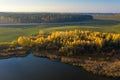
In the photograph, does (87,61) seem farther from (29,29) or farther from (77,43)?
(29,29)

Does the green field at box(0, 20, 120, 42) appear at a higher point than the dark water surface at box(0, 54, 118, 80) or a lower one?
higher

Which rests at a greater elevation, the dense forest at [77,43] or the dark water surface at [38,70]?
the dense forest at [77,43]

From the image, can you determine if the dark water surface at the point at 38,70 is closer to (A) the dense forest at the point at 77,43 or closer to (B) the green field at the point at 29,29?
(A) the dense forest at the point at 77,43

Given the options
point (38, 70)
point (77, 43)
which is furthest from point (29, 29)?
point (38, 70)

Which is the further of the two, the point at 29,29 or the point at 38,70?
the point at 29,29

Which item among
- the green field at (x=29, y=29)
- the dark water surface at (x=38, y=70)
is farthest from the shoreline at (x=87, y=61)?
the green field at (x=29, y=29)

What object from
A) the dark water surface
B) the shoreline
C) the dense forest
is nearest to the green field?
the dense forest

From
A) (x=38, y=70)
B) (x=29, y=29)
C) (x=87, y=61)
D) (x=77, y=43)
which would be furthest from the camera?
(x=29, y=29)

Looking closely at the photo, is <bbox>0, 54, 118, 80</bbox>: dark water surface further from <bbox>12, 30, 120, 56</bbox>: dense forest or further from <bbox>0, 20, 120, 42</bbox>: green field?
<bbox>0, 20, 120, 42</bbox>: green field

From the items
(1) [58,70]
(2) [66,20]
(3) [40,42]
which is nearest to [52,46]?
(3) [40,42]
